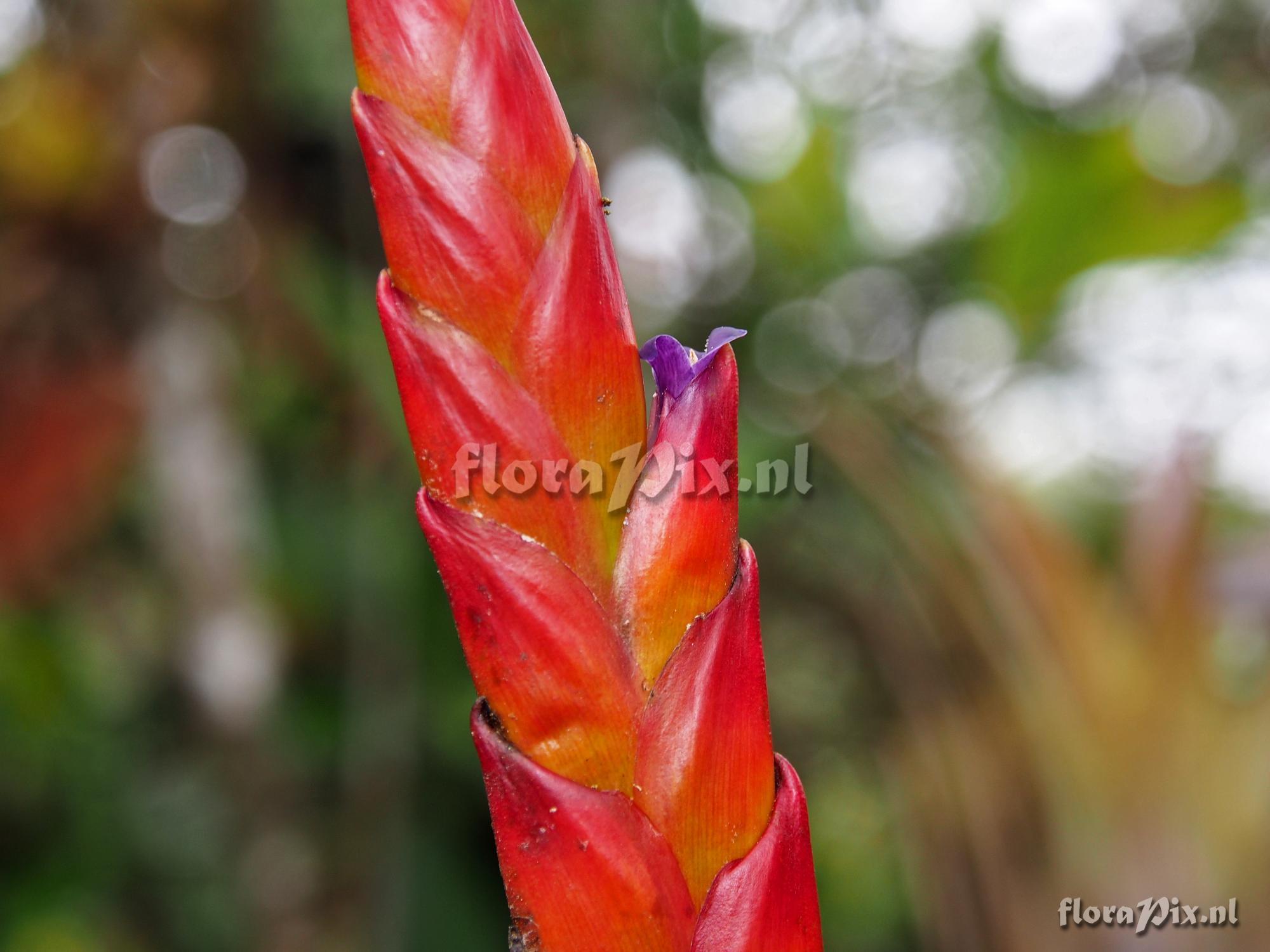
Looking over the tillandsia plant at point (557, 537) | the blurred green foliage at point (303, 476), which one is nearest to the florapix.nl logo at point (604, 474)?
the tillandsia plant at point (557, 537)

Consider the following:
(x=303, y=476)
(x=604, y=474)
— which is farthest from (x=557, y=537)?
(x=303, y=476)

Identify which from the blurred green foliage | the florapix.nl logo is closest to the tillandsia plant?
the florapix.nl logo

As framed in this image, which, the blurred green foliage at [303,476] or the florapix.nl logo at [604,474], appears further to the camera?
the blurred green foliage at [303,476]

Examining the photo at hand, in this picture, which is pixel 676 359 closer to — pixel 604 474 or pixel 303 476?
pixel 604 474

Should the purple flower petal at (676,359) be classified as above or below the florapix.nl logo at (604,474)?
above

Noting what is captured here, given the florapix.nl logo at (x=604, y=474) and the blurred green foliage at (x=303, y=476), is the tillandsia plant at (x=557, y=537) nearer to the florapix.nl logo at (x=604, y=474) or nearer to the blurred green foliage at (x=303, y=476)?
the florapix.nl logo at (x=604, y=474)
